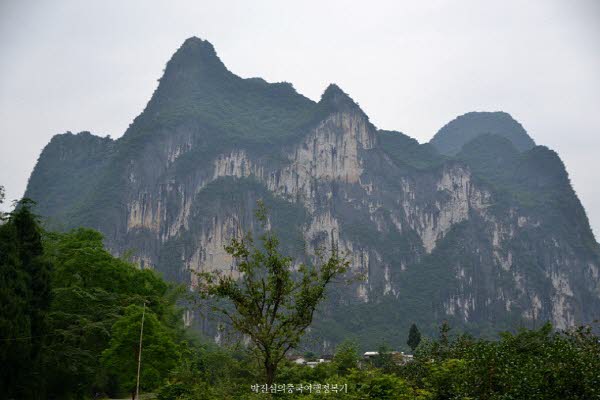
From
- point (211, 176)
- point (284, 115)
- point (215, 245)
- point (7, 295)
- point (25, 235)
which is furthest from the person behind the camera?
point (284, 115)

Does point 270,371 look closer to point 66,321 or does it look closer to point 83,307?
point 66,321

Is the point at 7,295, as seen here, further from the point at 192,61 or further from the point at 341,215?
the point at 192,61

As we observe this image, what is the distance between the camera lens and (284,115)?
190 meters

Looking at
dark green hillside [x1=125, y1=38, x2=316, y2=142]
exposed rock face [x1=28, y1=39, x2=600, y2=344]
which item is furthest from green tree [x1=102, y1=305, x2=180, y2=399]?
dark green hillside [x1=125, y1=38, x2=316, y2=142]

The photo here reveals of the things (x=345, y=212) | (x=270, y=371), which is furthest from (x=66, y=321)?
(x=345, y=212)

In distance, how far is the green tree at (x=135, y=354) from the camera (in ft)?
87.0

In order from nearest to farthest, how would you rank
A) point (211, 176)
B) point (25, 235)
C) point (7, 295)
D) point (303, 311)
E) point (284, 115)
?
point (303, 311), point (7, 295), point (25, 235), point (211, 176), point (284, 115)

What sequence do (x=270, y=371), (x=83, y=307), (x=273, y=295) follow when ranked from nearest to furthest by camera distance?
(x=270, y=371) → (x=273, y=295) → (x=83, y=307)

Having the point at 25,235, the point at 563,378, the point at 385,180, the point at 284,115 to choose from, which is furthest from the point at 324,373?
the point at 284,115

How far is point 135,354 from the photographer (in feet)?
86.7

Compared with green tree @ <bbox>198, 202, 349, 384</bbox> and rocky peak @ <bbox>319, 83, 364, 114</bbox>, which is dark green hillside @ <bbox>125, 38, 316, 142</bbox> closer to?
rocky peak @ <bbox>319, 83, 364, 114</bbox>

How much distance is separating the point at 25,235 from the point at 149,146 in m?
140

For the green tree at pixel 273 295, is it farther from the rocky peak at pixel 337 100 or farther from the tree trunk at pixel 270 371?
the rocky peak at pixel 337 100

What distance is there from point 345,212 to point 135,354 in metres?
143
